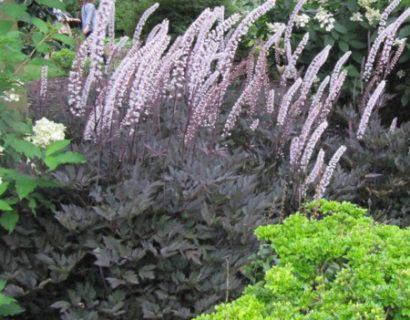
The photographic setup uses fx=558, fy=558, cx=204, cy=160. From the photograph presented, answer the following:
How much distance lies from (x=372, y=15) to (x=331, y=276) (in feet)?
13.9

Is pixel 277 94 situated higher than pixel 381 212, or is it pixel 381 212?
pixel 277 94

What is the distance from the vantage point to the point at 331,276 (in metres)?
2.33

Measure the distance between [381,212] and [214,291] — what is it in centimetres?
191

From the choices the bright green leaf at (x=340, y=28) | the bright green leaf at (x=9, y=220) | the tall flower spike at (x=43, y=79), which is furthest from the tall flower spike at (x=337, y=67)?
the bright green leaf at (x=9, y=220)

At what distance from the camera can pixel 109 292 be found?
314 cm

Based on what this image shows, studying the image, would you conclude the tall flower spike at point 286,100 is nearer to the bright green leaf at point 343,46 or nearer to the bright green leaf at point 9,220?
the bright green leaf at point 343,46

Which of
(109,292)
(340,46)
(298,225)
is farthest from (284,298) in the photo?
(340,46)

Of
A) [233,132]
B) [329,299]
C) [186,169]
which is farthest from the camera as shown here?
[233,132]

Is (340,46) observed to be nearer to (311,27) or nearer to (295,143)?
(311,27)

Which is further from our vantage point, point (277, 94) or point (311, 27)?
point (311, 27)

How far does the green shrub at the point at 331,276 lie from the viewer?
1.84 metres

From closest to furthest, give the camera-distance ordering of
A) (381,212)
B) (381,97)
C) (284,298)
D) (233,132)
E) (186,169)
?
(284,298) → (186,169) → (381,212) → (233,132) → (381,97)

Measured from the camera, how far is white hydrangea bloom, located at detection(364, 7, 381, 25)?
5.85m

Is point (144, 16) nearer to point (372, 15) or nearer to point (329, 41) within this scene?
point (329, 41)
